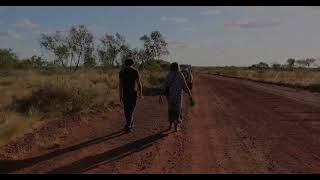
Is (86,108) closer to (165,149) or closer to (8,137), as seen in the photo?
(8,137)

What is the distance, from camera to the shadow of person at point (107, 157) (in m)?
9.95

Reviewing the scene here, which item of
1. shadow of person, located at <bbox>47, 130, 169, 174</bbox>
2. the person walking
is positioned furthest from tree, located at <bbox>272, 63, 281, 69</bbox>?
shadow of person, located at <bbox>47, 130, 169, 174</bbox>

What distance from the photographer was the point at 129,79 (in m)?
14.6

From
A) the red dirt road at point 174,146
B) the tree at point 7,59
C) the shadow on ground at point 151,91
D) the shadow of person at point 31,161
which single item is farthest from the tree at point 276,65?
the shadow of person at point 31,161

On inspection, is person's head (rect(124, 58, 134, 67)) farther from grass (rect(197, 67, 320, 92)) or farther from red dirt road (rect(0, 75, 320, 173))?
grass (rect(197, 67, 320, 92))

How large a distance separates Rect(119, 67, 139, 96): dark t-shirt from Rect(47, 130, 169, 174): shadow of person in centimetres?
138

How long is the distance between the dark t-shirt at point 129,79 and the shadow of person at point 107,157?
1381mm

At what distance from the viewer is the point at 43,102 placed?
2273 cm

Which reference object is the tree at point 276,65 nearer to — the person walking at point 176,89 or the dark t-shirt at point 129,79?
the person walking at point 176,89

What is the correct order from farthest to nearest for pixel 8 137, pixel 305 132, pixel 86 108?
pixel 86 108, pixel 305 132, pixel 8 137

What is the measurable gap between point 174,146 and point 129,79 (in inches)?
112
